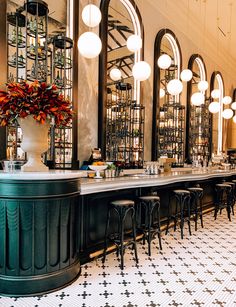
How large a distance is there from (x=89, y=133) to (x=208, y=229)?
9.58 feet

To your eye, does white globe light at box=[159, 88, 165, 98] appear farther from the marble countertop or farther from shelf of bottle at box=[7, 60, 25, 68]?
shelf of bottle at box=[7, 60, 25, 68]

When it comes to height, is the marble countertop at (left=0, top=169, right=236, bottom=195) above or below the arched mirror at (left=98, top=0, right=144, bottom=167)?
below

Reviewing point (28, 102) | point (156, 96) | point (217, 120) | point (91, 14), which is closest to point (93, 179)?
point (28, 102)

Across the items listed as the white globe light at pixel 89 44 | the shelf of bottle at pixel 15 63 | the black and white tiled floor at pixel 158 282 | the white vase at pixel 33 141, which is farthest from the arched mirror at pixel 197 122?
the white vase at pixel 33 141

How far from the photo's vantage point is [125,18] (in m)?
6.65

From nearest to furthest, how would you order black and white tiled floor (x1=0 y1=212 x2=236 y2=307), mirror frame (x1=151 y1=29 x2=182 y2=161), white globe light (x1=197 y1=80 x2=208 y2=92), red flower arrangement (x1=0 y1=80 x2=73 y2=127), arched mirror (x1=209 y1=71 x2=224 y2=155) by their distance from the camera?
black and white tiled floor (x1=0 y1=212 x2=236 y2=307) → red flower arrangement (x1=0 y1=80 x2=73 y2=127) → white globe light (x1=197 y1=80 x2=208 y2=92) → mirror frame (x1=151 y1=29 x2=182 y2=161) → arched mirror (x1=209 y1=71 x2=224 y2=155)

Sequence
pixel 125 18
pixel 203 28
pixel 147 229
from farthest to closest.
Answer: pixel 203 28, pixel 125 18, pixel 147 229

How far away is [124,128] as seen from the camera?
20.8 ft

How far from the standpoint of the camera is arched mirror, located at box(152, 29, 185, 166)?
7605mm

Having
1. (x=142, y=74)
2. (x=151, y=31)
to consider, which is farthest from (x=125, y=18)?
(x=142, y=74)

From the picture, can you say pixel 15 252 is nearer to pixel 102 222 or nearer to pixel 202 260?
pixel 102 222

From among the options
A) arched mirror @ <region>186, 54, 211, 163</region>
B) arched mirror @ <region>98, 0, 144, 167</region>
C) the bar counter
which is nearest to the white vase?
the bar counter

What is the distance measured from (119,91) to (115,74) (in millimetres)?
364

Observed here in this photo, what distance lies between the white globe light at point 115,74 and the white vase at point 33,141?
10.7 ft
